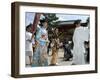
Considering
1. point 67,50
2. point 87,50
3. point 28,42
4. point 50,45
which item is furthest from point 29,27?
point 87,50

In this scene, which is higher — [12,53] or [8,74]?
[12,53]

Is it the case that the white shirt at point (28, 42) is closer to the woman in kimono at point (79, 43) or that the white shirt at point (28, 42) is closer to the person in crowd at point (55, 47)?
the person in crowd at point (55, 47)

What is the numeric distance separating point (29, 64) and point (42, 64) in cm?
11

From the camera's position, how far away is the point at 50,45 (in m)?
2.02

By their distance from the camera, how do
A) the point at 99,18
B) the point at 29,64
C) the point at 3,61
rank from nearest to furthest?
1. the point at 3,61
2. the point at 29,64
3. the point at 99,18

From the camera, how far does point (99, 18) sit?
2236 mm

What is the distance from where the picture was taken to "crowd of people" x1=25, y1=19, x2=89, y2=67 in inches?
76.9

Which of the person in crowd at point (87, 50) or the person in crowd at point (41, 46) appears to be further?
the person in crowd at point (87, 50)

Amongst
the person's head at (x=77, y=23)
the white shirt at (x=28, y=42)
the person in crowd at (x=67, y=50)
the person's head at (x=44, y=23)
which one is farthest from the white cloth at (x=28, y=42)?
the person's head at (x=77, y=23)

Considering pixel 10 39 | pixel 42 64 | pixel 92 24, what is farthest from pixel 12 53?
pixel 92 24

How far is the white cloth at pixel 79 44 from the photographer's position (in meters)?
2.11

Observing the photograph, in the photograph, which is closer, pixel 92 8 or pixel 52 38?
pixel 52 38

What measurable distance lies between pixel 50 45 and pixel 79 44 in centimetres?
27

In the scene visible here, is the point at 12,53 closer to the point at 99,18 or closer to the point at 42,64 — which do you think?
the point at 42,64
